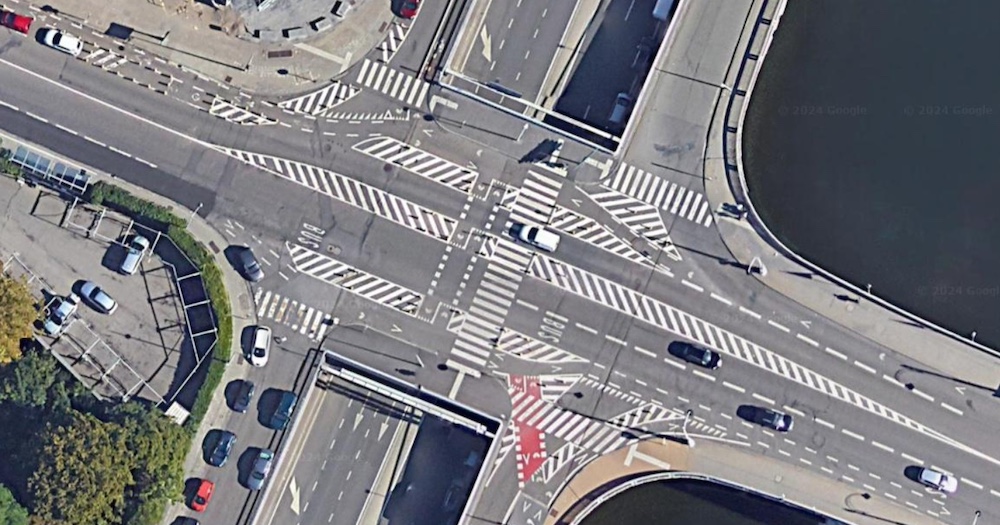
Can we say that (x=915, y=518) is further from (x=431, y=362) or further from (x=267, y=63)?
(x=267, y=63)

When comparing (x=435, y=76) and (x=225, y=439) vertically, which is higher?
(x=435, y=76)

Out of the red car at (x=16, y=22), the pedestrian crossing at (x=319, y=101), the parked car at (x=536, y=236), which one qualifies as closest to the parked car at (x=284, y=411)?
the parked car at (x=536, y=236)

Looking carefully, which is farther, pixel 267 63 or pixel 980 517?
pixel 267 63

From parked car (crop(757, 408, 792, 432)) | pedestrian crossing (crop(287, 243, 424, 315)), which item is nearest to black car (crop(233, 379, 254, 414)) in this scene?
pedestrian crossing (crop(287, 243, 424, 315))

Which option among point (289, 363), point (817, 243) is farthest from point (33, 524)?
point (817, 243)

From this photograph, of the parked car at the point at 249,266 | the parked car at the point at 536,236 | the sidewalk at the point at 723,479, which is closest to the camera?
the sidewalk at the point at 723,479

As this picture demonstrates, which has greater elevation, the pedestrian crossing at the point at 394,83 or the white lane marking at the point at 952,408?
the pedestrian crossing at the point at 394,83

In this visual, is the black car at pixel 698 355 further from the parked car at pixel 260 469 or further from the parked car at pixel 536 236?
the parked car at pixel 260 469
